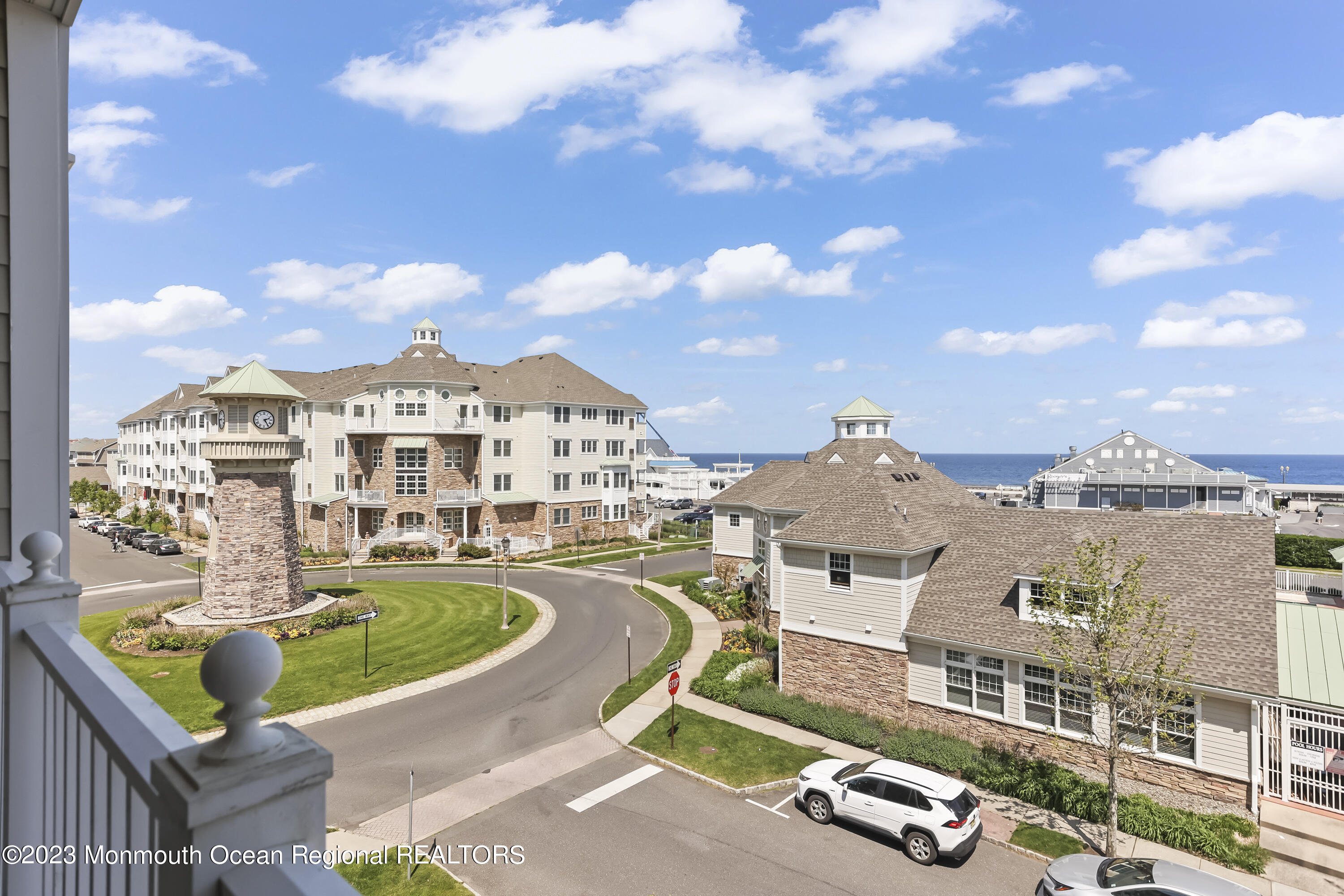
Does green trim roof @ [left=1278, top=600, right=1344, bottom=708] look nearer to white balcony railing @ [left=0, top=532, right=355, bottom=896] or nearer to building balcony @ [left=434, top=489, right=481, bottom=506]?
white balcony railing @ [left=0, top=532, right=355, bottom=896]

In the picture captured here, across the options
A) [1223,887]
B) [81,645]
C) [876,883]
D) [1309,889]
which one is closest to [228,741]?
[81,645]

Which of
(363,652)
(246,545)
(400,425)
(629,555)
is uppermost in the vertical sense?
(400,425)

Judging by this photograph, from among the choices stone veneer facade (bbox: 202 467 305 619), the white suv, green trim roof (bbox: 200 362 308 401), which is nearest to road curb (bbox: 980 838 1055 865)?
the white suv

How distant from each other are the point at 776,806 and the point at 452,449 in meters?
38.0

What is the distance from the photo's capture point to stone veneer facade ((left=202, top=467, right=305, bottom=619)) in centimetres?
2497

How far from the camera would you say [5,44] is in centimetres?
486

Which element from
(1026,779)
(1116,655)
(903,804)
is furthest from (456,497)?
(1116,655)

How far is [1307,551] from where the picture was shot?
38062mm

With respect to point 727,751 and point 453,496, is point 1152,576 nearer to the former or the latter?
point 727,751

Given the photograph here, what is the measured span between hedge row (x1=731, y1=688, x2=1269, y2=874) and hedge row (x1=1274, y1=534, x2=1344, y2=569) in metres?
33.4

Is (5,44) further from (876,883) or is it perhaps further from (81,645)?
(876,883)

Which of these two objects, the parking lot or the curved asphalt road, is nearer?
the parking lot

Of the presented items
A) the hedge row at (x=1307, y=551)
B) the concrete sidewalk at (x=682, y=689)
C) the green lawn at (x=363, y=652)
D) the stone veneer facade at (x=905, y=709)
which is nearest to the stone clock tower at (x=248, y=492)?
the green lawn at (x=363, y=652)

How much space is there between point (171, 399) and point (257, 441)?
176 ft
